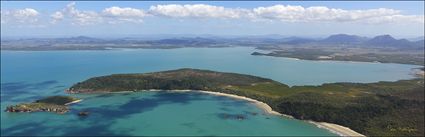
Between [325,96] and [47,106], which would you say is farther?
[325,96]

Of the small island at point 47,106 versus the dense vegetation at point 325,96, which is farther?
the small island at point 47,106

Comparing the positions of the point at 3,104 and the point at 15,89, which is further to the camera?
the point at 15,89

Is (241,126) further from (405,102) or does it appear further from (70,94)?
(70,94)

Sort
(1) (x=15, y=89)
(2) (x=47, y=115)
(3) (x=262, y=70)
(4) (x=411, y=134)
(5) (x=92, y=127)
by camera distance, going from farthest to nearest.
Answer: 1. (3) (x=262, y=70)
2. (1) (x=15, y=89)
3. (2) (x=47, y=115)
4. (5) (x=92, y=127)
5. (4) (x=411, y=134)

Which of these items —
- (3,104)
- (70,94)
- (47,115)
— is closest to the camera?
(47,115)

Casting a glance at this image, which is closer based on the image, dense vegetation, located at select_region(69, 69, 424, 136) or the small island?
dense vegetation, located at select_region(69, 69, 424, 136)

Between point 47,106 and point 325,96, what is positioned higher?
point 325,96

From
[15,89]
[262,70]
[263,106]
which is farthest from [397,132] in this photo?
[262,70]
